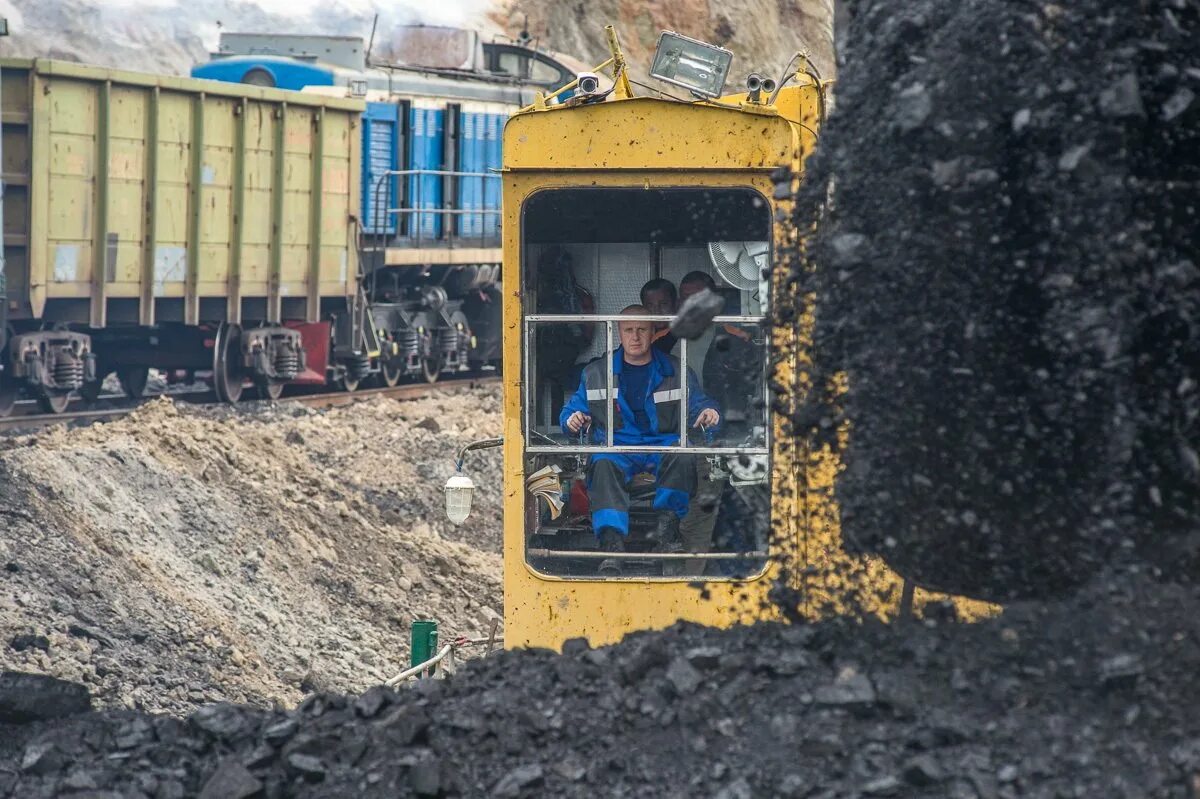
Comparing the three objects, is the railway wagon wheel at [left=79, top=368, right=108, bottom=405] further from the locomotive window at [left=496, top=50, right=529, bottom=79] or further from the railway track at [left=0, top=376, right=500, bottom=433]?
the locomotive window at [left=496, top=50, right=529, bottom=79]

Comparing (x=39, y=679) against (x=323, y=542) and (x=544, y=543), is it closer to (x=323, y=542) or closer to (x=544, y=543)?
(x=544, y=543)

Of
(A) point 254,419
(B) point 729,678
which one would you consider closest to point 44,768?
(B) point 729,678

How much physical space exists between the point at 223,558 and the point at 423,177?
10.9 metres

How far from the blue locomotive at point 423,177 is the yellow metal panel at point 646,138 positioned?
44.5 ft

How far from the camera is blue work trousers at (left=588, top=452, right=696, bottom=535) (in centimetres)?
646

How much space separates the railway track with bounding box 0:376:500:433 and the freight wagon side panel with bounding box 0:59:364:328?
0.86 meters

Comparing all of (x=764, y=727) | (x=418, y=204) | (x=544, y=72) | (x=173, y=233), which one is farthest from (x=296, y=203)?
(x=764, y=727)

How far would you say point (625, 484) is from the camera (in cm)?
650

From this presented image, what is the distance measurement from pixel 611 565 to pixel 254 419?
9.79 meters

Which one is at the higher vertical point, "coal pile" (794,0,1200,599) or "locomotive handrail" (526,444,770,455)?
"coal pile" (794,0,1200,599)

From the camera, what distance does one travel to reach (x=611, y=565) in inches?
259

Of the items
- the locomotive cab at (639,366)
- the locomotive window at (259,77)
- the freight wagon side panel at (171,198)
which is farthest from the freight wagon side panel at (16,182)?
the locomotive cab at (639,366)

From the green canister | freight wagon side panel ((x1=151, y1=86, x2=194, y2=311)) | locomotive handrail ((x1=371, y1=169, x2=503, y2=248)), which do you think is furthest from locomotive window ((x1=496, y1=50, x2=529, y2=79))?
the green canister

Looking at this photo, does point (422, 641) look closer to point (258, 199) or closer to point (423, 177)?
point (258, 199)
